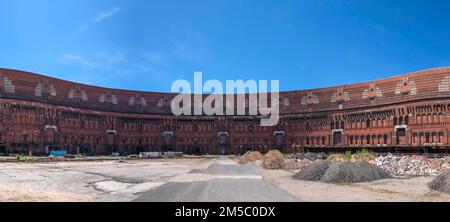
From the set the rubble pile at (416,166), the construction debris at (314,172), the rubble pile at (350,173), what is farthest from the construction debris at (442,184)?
the rubble pile at (416,166)

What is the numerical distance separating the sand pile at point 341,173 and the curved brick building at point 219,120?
27.7 m

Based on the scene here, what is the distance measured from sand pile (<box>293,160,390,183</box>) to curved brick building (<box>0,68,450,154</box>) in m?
27.7

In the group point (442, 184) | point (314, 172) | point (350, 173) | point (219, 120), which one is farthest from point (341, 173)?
point (219, 120)

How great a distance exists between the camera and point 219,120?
365ft

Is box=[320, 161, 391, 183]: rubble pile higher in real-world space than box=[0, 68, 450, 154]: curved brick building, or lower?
lower

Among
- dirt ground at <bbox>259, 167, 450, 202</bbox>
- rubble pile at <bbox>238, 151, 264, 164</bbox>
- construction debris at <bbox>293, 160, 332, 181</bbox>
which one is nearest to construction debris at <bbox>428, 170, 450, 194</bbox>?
dirt ground at <bbox>259, 167, 450, 202</bbox>

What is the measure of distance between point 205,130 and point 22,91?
154ft

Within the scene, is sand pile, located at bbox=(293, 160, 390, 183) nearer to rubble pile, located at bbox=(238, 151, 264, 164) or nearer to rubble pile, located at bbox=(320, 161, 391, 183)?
rubble pile, located at bbox=(320, 161, 391, 183)

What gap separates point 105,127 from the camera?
99688mm

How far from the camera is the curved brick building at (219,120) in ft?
253

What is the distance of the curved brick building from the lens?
7719cm

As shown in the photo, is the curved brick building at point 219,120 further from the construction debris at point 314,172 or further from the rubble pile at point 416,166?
the construction debris at point 314,172
